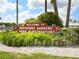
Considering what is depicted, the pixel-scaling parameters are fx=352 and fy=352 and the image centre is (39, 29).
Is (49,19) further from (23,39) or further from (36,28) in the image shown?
(23,39)

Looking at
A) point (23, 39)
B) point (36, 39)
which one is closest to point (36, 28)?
point (23, 39)

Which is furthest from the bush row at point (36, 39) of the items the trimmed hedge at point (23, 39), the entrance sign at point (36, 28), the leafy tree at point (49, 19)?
the leafy tree at point (49, 19)

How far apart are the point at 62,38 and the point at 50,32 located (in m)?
3.51

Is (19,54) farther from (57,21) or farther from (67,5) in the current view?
(67,5)

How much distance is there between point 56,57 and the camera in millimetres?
14172

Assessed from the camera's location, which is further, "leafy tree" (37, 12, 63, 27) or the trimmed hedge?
"leafy tree" (37, 12, 63, 27)

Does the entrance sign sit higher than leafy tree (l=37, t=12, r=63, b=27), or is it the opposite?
leafy tree (l=37, t=12, r=63, b=27)

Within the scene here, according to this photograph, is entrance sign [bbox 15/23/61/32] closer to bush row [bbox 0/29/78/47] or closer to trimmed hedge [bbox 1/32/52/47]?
bush row [bbox 0/29/78/47]

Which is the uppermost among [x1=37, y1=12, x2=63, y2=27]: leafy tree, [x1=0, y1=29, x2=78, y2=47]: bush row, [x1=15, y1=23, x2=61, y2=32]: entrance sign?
A: [x1=37, y1=12, x2=63, y2=27]: leafy tree

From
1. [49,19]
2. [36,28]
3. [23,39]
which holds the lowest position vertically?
[23,39]

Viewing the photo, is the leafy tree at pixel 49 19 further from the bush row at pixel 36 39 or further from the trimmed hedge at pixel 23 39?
the trimmed hedge at pixel 23 39

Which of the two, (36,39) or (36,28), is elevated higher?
(36,28)

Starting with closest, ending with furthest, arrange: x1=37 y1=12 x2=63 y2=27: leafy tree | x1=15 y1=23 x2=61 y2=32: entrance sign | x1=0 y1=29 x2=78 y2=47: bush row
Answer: x1=0 y1=29 x2=78 y2=47: bush row
x1=15 y1=23 x2=61 y2=32: entrance sign
x1=37 y1=12 x2=63 y2=27: leafy tree

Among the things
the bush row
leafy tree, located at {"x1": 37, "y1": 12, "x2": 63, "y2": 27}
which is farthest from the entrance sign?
leafy tree, located at {"x1": 37, "y1": 12, "x2": 63, "y2": 27}
